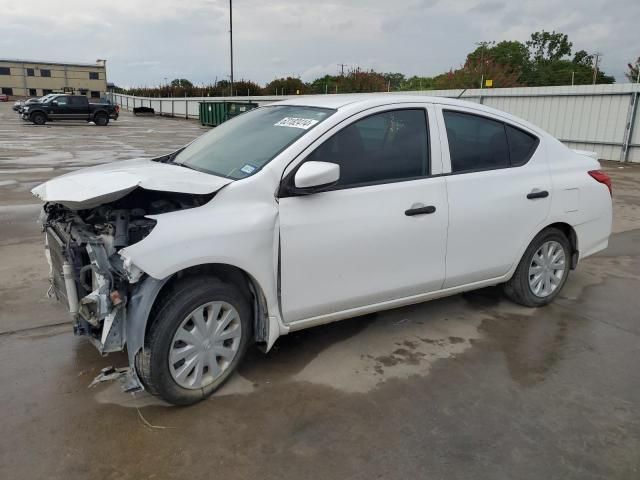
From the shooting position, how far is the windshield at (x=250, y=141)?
10.9ft

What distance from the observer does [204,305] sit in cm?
293

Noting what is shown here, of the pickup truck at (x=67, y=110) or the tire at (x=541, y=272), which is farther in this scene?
the pickup truck at (x=67, y=110)

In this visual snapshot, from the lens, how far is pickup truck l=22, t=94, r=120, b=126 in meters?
29.9

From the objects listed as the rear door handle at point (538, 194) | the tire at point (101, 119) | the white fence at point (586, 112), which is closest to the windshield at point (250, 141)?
the rear door handle at point (538, 194)

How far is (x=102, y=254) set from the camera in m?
2.80

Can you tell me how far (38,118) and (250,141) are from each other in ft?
102

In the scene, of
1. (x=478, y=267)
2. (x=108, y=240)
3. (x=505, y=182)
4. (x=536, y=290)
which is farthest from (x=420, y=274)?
(x=108, y=240)

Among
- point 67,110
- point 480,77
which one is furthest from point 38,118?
point 480,77

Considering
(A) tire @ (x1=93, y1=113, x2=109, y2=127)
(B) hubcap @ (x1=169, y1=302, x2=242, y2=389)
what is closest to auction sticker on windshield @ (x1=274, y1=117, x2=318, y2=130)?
(B) hubcap @ (x1=169, y1=302, x2=242, y2=389)

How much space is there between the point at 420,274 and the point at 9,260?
4356 mm

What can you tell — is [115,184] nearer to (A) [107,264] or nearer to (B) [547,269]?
(A) [107,264]

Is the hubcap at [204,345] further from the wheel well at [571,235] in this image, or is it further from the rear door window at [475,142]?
the wheel well at [571,235]

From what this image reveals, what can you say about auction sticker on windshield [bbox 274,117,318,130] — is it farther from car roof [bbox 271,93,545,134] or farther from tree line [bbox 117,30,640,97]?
tree line [bbox 117,30,640,97]

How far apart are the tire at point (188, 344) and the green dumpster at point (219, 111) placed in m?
27.7
